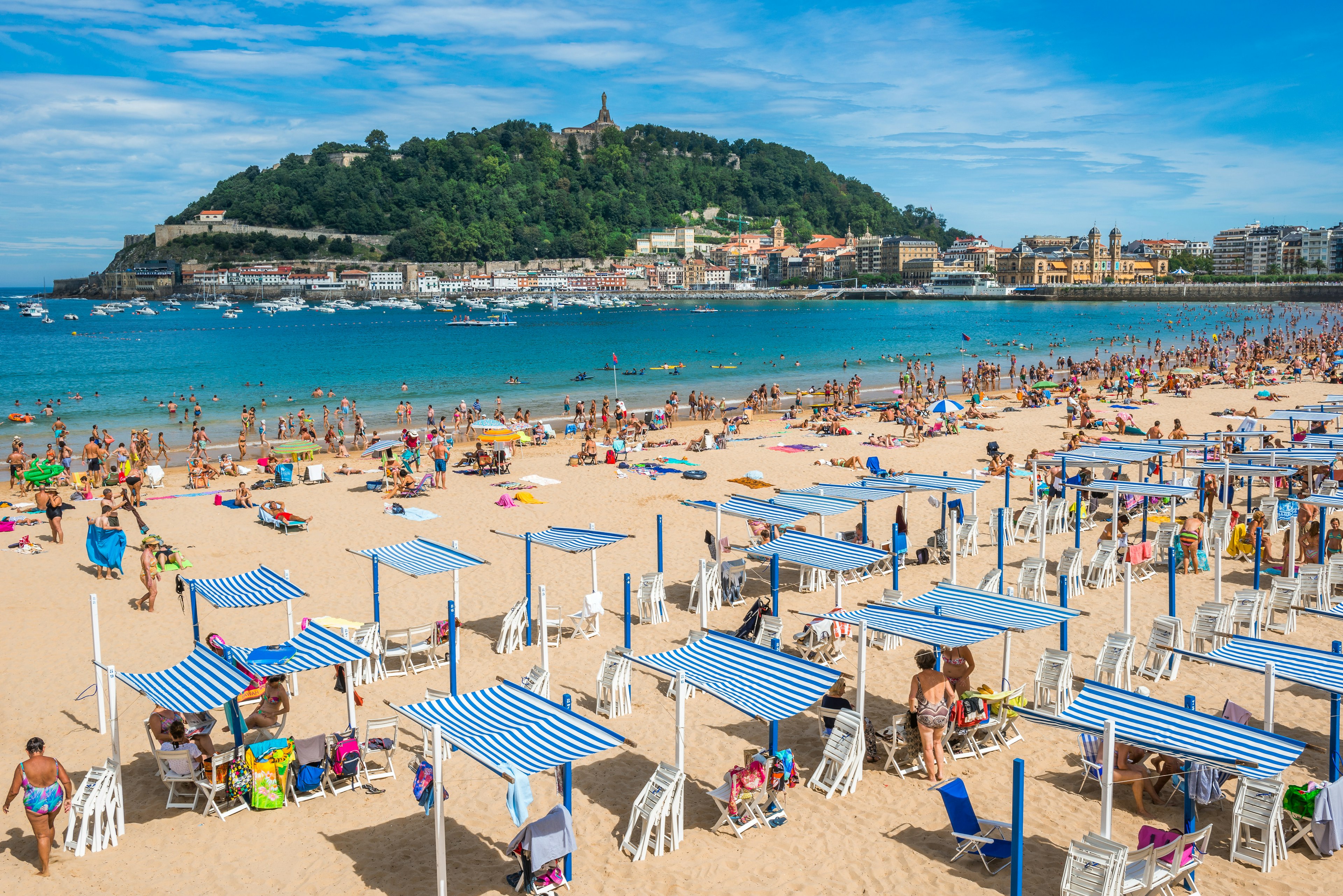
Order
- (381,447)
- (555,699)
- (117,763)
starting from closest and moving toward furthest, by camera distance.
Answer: (117,763) → (555,699) → (381,447)

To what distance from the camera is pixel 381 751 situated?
8.48 meters

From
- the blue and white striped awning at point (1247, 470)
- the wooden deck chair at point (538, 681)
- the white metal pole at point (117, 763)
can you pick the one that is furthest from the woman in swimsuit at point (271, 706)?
the blue and white striped awning at point (1247, 470)

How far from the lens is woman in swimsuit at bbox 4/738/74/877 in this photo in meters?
6.60

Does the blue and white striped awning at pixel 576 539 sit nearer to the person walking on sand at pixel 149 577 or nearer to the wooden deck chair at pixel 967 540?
the person walking on sand at pixel 149 577

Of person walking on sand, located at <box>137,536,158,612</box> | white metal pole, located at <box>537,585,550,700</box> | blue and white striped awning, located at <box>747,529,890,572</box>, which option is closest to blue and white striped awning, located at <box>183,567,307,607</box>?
person walking on sand, located at <box>137,536,158,612</box>

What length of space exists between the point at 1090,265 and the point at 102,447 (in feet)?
564

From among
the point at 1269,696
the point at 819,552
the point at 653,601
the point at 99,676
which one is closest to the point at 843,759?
the point at 1269,696

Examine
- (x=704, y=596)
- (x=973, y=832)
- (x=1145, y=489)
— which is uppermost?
(x=1145, y=489)

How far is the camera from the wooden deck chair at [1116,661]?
357 inches

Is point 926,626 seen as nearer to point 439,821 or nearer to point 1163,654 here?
point 1163,654

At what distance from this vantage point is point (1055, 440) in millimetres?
25641

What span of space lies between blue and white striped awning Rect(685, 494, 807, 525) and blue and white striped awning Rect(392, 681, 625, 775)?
6169 millimetres


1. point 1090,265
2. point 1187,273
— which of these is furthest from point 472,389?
point 1187,273

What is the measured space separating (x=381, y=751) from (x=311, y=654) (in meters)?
1.07
